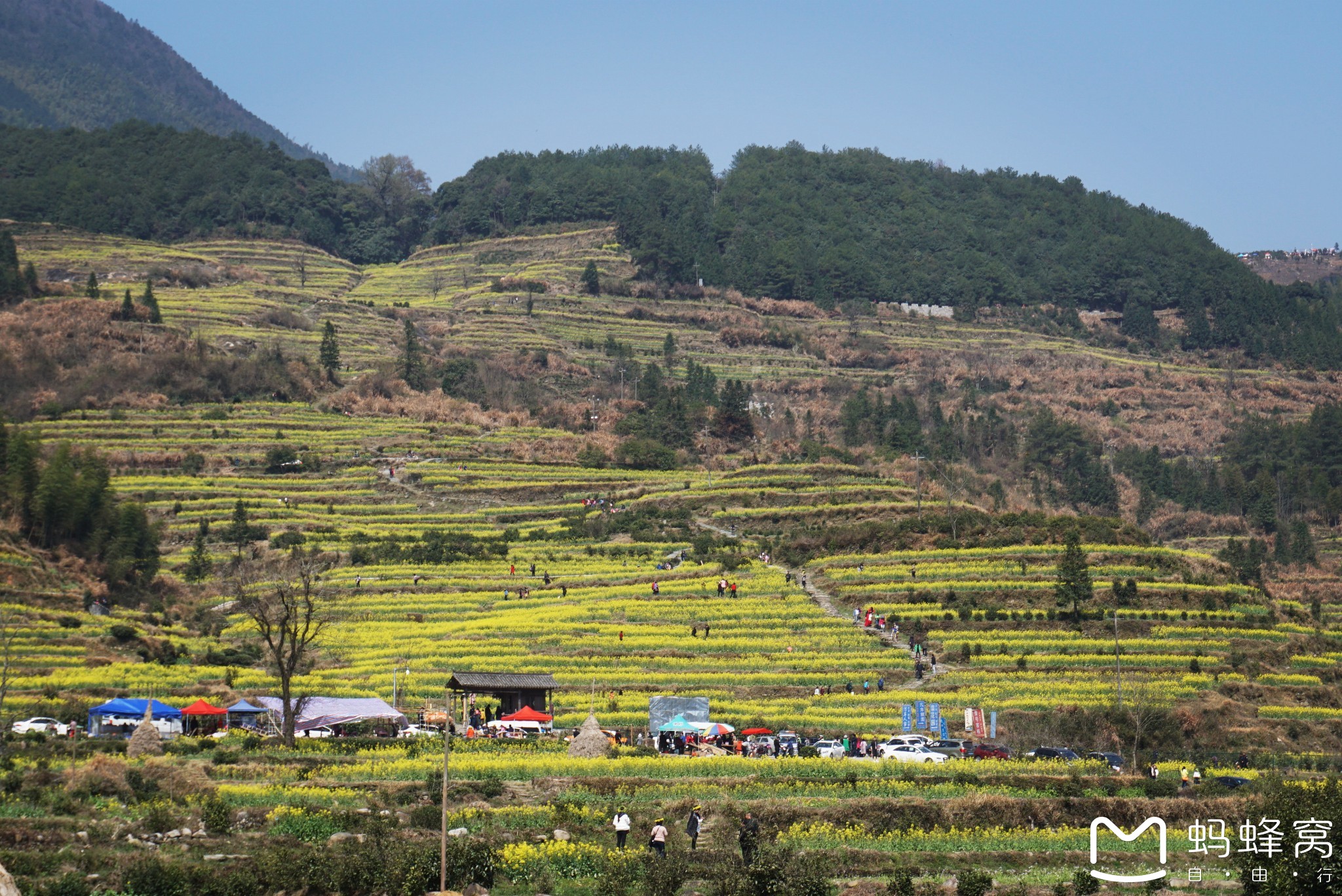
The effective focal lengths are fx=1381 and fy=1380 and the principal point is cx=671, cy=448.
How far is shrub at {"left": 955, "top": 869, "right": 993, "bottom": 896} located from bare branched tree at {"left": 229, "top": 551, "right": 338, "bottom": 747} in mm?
21507

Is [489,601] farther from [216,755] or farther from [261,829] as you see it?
[261,829]

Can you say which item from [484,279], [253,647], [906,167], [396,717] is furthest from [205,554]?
[906,167]

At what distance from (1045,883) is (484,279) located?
417 ft

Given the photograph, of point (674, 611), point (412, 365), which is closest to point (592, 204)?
point (412, 365)

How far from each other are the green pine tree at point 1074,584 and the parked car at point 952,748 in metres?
16.3

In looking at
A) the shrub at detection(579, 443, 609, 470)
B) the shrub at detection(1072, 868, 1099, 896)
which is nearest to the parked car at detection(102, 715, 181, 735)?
the shrub at detection(1072, 868, 1099, 896)

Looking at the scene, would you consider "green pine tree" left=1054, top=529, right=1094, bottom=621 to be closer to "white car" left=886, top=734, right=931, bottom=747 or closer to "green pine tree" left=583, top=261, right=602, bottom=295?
"white car" left=886, top=734, right=931, bottom=747

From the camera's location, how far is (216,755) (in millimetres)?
35094

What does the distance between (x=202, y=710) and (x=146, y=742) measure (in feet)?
25.7

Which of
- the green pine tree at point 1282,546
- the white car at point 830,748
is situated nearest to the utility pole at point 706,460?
the green pine tree at point 1282,546

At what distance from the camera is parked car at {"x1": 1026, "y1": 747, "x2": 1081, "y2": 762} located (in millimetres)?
41031

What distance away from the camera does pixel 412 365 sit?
107812 millimetres

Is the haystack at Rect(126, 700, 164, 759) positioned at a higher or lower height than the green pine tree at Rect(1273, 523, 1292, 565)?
lower

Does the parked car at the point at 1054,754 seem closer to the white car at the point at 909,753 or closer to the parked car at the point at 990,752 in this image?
the parked car at the point at 990,752
